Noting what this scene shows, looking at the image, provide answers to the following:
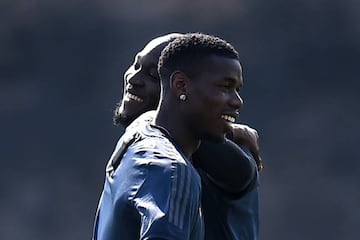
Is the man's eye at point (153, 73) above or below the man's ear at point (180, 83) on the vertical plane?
below

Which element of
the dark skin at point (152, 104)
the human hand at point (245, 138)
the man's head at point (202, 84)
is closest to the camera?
the man's head at point (202, 84)

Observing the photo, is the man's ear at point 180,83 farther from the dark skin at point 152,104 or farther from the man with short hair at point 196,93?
the dark skin at point 152,104

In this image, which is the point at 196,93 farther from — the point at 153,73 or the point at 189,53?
the point at 153,73

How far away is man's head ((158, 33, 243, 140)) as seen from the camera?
3279 mm

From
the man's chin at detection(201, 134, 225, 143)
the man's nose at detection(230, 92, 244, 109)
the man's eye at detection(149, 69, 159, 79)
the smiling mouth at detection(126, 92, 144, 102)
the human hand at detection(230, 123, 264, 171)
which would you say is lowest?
the human hand at detection(230, 123, 264, 171)

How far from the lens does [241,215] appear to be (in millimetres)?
3721

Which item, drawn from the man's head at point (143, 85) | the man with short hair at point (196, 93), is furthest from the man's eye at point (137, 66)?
the man with short hair at point (196, 93)

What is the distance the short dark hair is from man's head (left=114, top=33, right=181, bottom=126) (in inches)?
13.6

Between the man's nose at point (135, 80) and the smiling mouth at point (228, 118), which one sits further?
the man's nose at point (135, 80)

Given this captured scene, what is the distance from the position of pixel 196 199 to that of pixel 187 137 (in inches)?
7.4

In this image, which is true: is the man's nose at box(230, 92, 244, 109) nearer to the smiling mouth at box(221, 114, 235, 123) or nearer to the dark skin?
the smiling mouth at box(221, 114, 235, 123)

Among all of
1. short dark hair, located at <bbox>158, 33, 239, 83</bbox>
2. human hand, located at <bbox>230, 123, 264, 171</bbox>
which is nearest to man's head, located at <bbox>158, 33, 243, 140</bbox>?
short dark hair, located at <bbox>158, 33, 239, 83</bbox>

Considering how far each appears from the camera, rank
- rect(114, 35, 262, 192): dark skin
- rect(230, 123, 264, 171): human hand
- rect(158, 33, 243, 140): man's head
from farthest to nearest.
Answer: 1. rect(230, 123, 264, 171): human hand
2. rect(114, 35, 262, 192): dark skin
3. rect(158, 33, 243, 140): man's head

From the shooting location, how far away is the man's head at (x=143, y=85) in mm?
3697
